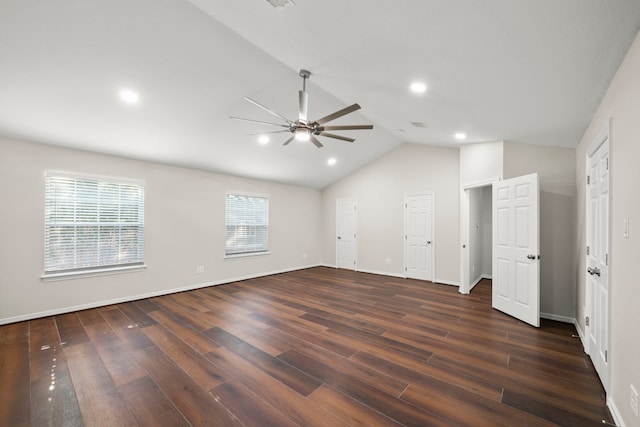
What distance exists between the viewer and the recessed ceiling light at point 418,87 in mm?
2737

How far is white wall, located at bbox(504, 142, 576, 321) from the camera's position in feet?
11.7

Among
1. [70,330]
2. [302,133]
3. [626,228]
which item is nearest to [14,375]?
[70,330]

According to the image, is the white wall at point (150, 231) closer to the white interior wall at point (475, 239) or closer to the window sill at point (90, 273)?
the window sill at point (90, 273)

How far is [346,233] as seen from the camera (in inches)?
299

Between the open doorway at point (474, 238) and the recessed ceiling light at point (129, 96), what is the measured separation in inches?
208

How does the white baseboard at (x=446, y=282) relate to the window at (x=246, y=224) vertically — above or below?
below

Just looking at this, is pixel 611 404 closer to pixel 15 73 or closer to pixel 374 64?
pixel 374 64

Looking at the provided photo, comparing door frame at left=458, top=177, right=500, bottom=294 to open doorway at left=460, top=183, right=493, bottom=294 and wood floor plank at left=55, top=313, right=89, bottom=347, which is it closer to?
open doorway at left=460, top=183, right=493, bottom=294

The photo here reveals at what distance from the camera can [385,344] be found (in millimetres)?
2916

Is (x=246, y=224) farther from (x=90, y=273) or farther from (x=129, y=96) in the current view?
(x=129, y=96)

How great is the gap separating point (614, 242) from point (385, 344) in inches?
84.5

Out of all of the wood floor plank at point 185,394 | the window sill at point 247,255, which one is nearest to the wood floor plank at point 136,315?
the wood floor plank at point 185,394

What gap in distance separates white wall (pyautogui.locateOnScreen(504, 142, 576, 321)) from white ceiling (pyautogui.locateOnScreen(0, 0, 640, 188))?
0.89 feet

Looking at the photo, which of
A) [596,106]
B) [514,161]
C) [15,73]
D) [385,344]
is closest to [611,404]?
[385,344]
